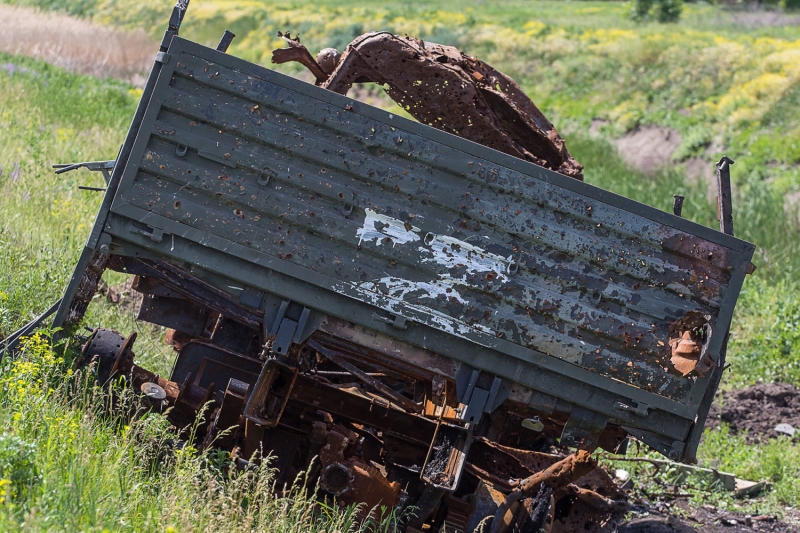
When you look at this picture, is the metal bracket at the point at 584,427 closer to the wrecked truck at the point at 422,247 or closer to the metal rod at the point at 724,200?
the wrecked truck at the point at 422,247

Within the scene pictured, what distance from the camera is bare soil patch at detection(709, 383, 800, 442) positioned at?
28.2ft

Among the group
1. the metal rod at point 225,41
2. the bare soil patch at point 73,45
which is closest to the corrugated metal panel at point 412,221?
the metal rod at point 225,41

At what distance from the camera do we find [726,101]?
67.8 feet

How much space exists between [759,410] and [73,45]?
16601 mm

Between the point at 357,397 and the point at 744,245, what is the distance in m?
2.22

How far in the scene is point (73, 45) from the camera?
796 inches

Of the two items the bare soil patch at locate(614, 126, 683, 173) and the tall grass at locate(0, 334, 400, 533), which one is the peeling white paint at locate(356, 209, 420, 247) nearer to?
the tall grass at locate(0, 334, 400, 533)

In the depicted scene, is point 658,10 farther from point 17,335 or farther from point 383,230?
point 17,335

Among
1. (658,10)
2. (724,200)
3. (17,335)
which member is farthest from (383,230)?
(658,10)

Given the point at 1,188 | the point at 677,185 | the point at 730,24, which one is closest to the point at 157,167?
the point at 1,188

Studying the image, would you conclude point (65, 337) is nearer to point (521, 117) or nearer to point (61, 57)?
point (521, 117)

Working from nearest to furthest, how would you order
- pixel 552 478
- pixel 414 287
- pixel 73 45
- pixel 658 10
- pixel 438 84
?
pixel 414 287 < pixel 552 478 < pixel 438 84 < pixel 73 45 < pixel 658 10

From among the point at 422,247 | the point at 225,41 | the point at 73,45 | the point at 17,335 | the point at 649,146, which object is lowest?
the point at 17,335

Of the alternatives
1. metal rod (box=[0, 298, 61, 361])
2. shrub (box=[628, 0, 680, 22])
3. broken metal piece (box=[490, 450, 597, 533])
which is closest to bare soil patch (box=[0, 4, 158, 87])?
metal rod (box=[0, 298, 61, 361])
